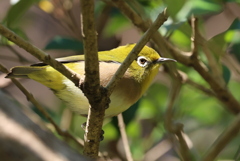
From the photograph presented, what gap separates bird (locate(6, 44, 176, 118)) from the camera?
175 centimetres

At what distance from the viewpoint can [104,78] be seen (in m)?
1.73

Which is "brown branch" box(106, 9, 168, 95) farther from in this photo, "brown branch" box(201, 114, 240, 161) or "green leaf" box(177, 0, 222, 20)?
"green leaf" box(177, 0, 222, 20)

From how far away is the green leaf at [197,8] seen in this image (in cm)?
166

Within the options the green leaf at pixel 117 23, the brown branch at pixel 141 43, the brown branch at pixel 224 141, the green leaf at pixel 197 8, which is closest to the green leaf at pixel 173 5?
Answer: the brown branch at pixel 141 43

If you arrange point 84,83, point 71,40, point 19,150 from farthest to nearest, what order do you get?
point 71,40 < point 84,83 < point 19,150

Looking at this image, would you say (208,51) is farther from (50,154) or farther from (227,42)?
(50,154)

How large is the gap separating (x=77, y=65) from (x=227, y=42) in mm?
688

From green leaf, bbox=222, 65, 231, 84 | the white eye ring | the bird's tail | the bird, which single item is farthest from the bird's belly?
green leaf, bbox=222, 65, 231, 84

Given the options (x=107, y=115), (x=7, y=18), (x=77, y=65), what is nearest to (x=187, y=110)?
(x=107, y=115)

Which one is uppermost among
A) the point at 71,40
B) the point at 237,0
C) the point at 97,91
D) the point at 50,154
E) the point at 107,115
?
the point at 71,40

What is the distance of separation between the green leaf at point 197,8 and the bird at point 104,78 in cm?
19

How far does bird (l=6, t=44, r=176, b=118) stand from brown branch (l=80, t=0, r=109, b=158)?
336 mm

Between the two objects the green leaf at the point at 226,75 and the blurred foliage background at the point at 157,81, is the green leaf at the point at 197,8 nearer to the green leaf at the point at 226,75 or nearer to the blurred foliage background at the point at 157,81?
the blurred foliage background at the point at 157,81

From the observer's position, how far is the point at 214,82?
6.22ft
